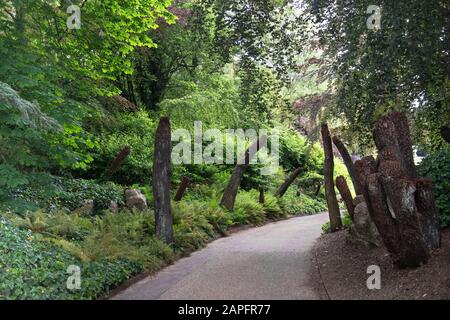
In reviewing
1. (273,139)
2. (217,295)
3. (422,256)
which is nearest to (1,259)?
(217,295)

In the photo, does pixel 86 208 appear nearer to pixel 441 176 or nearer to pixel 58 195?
pixel 58 195

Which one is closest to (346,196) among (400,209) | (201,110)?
(400,209)

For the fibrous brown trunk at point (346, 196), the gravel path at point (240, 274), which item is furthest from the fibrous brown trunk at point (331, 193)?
the fibrous brown trunk at point (346, 196)

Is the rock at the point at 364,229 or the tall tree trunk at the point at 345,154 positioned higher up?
the tall tree trunk at the point at 345,154

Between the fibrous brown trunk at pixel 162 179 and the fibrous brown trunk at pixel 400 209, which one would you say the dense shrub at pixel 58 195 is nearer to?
the fibrous brown trunk at pixel 162 179

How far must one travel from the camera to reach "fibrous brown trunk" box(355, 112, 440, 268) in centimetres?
670

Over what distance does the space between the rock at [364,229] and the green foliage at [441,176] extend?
1234mm

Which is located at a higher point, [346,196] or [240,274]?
[346,196]

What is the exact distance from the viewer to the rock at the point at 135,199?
47.9 ft

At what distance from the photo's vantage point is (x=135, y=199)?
14695 millimetres

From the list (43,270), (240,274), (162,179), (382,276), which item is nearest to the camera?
(43,270)

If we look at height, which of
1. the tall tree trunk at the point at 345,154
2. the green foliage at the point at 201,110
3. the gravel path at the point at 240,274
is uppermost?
the green foliage at the point at 201,110

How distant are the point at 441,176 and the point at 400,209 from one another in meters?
2.76

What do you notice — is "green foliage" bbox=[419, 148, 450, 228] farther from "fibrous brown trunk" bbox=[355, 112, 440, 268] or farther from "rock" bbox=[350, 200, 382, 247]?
Answer: "fibrous brown trunk" bbox=[355, 112, 440, 268]
